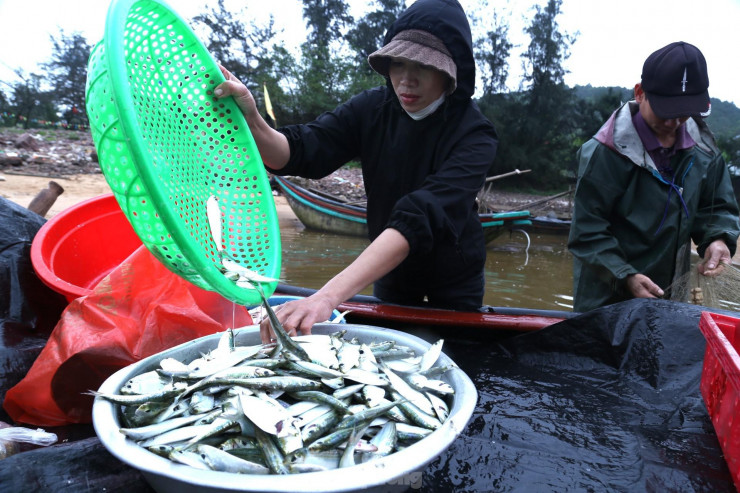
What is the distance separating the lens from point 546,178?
1221 inches

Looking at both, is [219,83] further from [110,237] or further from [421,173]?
[110,237]

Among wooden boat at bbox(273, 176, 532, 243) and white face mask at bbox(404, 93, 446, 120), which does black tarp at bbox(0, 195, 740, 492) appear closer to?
white face mask at bbox(404, 93, 446, 120)

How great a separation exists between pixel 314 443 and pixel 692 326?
1620 mm

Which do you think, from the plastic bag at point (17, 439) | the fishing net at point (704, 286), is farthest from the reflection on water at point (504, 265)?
the plastic bag at point (17, 439)

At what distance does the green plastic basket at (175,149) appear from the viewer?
119cm

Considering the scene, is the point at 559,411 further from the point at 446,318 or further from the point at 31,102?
the point at 31,102

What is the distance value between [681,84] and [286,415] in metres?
2.46

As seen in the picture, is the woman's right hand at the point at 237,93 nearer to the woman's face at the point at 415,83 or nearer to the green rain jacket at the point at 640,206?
the woman's face at the point at 415,83

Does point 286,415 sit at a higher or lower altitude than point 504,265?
higher

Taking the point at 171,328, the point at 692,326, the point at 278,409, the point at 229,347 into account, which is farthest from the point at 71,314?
the point at 692,326

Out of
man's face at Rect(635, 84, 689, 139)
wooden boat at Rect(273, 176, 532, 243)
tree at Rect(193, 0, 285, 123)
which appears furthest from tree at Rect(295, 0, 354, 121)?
man's face at Rect(635, 84, 689, 139)

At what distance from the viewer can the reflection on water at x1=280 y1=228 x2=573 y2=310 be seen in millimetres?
7965

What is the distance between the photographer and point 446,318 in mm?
2268

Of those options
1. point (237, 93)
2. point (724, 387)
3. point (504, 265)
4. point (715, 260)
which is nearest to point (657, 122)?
point (715, 260)
